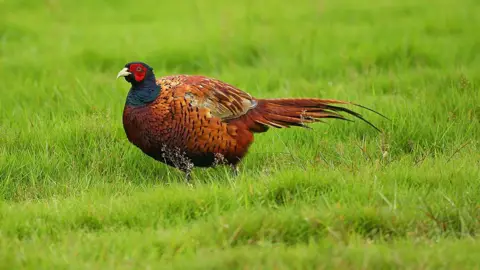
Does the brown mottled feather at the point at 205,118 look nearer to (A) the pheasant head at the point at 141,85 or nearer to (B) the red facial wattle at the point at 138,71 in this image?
(A) the pheasant head at the point at 141,85

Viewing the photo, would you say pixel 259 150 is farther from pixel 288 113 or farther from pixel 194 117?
pixel 194 117

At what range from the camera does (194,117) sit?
18.3 ft

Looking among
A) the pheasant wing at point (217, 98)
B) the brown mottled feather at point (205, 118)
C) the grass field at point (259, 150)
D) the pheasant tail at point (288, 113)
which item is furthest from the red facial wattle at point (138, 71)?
the pheasant tail at point (288, 113)

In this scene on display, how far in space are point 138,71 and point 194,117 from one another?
1.67ft

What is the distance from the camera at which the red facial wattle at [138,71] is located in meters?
5.68

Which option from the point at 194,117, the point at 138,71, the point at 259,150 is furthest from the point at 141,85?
the point at 259,150

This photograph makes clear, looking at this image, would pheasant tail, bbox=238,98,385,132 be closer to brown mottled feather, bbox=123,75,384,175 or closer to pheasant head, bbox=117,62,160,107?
brown mottled feather, bbox=123,75,384,175

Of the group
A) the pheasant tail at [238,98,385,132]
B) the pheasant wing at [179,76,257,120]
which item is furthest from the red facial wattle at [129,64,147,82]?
the pheasant tail at [238,98,385,132]

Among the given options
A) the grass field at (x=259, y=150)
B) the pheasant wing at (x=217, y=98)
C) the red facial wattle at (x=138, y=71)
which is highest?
the red facial wattle at (x=138, y=71)

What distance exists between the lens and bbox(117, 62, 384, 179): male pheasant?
18.2 feet

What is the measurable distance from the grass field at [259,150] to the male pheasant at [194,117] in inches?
7.9

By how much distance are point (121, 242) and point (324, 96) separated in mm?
3639

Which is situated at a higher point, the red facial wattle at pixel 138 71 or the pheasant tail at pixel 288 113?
the red facial wattle at pixel 138 71

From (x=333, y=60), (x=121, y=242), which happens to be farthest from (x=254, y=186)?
(x=333, y=60)
